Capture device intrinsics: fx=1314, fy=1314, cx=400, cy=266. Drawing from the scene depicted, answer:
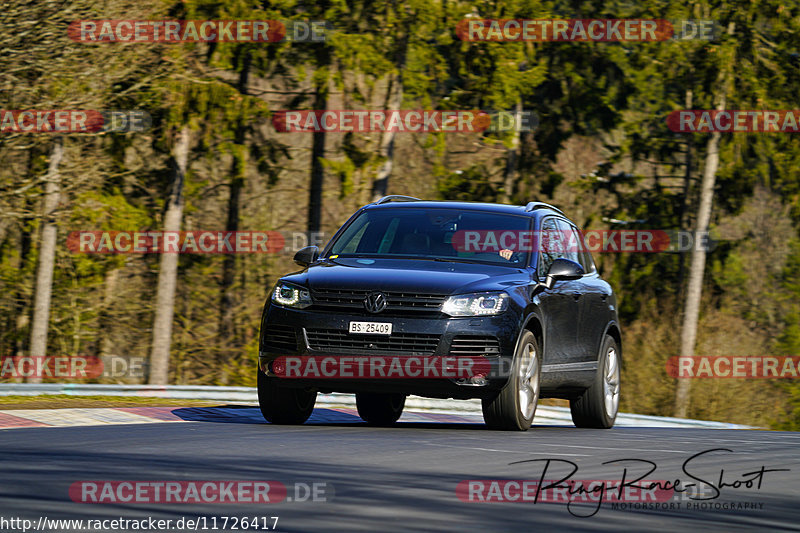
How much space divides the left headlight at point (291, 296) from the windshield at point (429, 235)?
106cm

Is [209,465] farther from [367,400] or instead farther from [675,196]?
[675,196]

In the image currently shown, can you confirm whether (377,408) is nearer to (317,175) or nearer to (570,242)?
(570,242)

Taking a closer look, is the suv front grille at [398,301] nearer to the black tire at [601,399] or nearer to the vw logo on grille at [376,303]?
A: the vw logo on grille at [376,303]

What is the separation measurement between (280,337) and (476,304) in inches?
64.6

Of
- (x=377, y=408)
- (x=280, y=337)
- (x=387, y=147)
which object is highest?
(x=387, y=147)

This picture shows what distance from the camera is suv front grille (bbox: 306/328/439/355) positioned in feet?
33.9

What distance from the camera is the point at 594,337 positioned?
42.6 ft

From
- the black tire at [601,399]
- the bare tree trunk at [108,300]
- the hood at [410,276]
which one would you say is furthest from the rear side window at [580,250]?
the bare tree trunk at [108,300]

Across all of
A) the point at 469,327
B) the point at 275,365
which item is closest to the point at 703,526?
the point at 469,327

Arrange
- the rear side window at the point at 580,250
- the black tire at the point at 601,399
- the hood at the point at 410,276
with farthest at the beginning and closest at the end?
1. the rear side window at the point at 580,250
2. the black tire at the point at 601,399
3. the hood at the point at 410,276

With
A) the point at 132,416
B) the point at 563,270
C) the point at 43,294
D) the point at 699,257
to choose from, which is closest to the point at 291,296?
the point at 132,416

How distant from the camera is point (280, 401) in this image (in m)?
11.2

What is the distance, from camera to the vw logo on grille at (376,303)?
10.4 meters

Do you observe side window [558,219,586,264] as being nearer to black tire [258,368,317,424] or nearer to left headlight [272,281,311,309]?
black tire [258,368,317,424]
